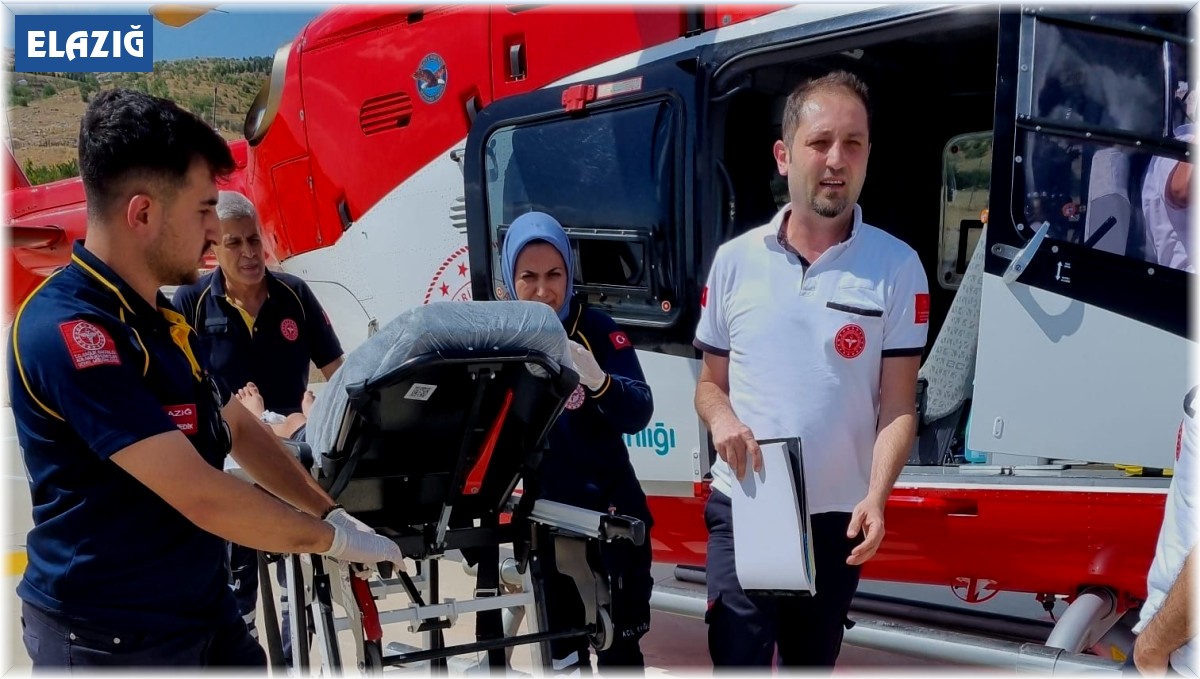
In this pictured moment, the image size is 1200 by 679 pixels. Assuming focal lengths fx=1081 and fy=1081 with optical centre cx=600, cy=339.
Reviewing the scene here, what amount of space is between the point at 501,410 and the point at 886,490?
2.93 feet

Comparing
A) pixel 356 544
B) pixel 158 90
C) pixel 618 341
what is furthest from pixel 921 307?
pixel 158 90

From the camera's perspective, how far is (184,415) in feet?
6.45

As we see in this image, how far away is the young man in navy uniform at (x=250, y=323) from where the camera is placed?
370cm

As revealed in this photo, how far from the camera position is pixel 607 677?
9.68 ft

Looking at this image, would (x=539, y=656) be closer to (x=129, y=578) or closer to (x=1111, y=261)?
(x=129, y=578)

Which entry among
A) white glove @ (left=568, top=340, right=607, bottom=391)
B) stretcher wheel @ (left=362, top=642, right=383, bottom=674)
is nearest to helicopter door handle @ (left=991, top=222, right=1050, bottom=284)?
white glove @ (left=568, top=340, right=607, bottom=391)

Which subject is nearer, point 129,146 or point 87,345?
point 87,345

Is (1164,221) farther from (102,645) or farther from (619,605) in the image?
(102,645)

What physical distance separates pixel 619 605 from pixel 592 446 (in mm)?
442

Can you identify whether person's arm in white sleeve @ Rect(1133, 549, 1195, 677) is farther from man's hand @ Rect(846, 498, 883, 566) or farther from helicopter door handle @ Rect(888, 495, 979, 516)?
helicopter door handle @ Rect(888, 495, 979, 516)

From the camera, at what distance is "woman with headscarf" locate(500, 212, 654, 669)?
2.91 m

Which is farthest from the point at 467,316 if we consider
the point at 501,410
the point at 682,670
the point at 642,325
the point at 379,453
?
the point at 682,670

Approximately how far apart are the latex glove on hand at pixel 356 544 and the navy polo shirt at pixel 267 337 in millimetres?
1561

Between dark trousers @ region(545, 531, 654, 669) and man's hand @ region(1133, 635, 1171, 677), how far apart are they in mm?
1387
